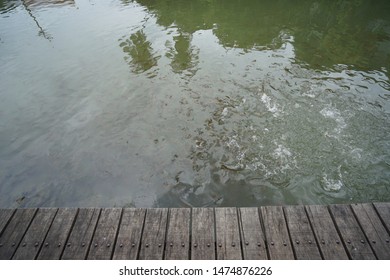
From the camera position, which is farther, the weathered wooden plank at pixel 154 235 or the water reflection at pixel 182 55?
the water reflection at pixel 182 55

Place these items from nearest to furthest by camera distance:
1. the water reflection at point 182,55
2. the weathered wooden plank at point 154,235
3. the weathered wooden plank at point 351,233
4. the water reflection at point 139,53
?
the weathered wooden plank at point 351,233 → the weathered wooden plank at point 154,235 → the water reflection at point 182,55 → the water reflection at point 139,53

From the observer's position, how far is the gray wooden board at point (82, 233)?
3934 mm

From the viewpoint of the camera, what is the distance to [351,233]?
13.2 ft

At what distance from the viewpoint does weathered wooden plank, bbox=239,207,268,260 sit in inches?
150

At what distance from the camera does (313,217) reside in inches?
169

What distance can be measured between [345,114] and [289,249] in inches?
224

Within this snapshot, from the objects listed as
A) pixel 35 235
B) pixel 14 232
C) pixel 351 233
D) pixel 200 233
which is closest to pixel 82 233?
pixel 35 235

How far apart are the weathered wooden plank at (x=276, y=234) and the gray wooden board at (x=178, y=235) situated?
131 cm

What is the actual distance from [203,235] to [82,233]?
208 cm

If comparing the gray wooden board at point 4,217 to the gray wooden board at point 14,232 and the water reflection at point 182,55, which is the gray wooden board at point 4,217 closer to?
the gray wooden board at point 14,232

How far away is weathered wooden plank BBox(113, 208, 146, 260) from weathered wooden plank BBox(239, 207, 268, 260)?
172 centimetres

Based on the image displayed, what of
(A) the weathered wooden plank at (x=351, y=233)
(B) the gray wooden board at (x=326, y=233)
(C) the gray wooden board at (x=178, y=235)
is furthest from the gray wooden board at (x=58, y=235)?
(A) the weathered wooden plank at (x=351, y=233)

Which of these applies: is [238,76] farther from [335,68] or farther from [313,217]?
[313,217]

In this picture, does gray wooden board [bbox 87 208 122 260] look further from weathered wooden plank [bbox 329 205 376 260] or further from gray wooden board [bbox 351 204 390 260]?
gray wooden board [bbox 351 204 390 260]
